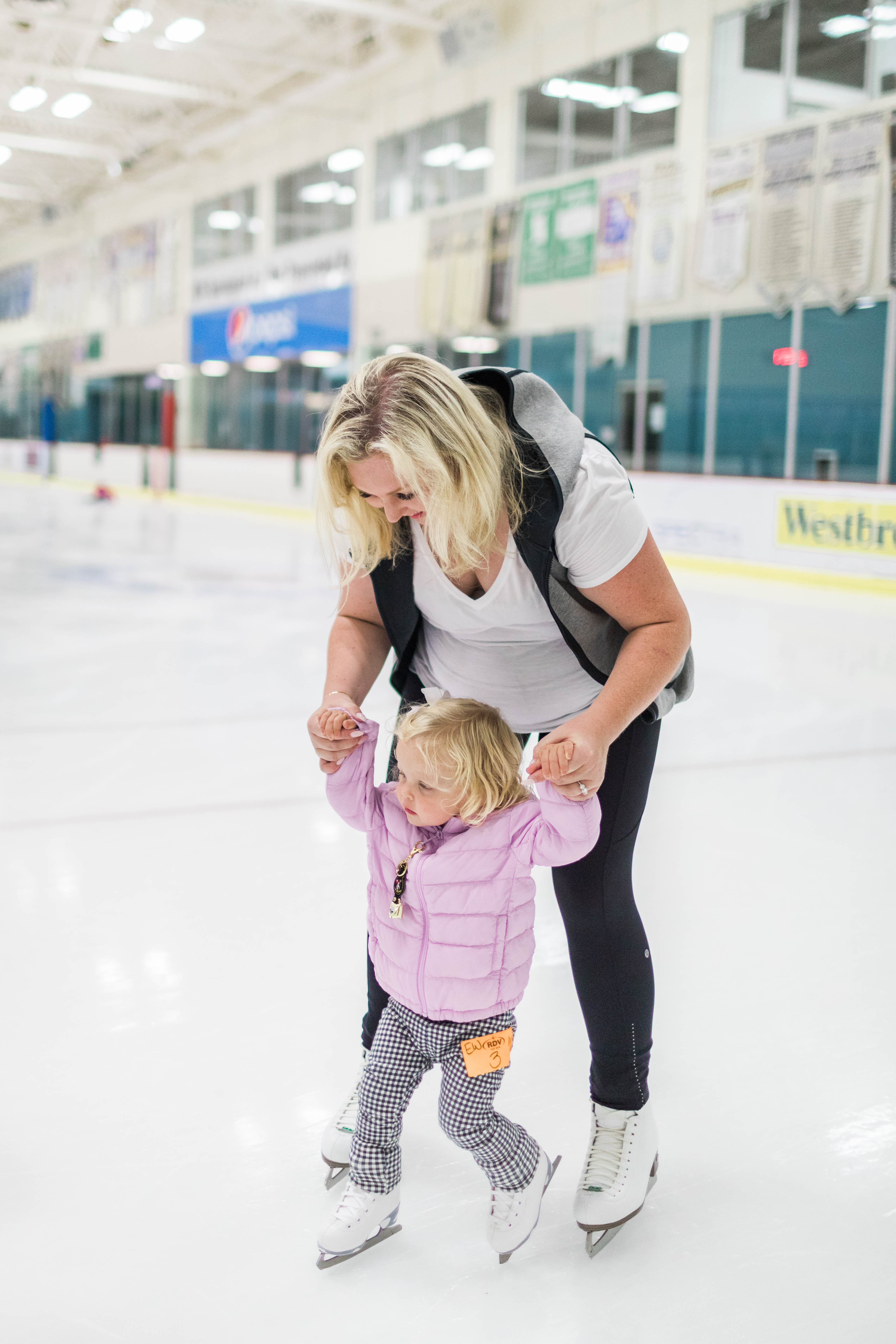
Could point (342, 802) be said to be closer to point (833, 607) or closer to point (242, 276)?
point (833, 607)

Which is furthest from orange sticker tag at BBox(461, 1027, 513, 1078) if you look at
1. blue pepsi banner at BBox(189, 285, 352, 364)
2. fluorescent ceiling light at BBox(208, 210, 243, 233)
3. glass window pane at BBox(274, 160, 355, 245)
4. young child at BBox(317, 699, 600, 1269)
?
fluorescent ceiling light at BBox(208, 210, 243, 233)

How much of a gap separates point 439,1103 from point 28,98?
20.0m

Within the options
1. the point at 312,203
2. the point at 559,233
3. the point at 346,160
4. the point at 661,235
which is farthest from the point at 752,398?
the point at 312,203

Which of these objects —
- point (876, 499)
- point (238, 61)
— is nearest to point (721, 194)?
point (876, 499)

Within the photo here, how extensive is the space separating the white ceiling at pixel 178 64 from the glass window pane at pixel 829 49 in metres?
5.50

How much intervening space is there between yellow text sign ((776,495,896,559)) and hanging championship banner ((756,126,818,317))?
266cm

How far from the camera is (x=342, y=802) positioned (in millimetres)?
1513

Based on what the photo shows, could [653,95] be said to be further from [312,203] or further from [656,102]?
[312,203]

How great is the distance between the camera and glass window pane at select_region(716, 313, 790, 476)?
1233 cm

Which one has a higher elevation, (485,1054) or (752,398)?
(752,398)

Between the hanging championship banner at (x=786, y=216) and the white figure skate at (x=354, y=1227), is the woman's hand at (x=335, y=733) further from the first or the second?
the hanging championship banner at (x=786, y=216)

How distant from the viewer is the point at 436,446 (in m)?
1.32

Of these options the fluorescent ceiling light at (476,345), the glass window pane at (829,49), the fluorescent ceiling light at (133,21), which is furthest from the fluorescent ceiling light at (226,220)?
the glass window pane at (829,49)

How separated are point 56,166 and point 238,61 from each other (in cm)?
922
